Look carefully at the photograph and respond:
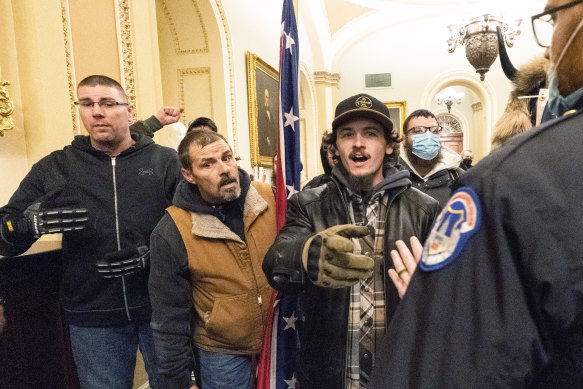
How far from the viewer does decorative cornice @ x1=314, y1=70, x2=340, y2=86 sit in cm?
978

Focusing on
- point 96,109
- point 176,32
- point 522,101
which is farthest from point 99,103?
point 176,32

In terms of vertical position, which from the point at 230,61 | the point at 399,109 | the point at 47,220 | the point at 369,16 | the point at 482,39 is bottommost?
the point at 47,220

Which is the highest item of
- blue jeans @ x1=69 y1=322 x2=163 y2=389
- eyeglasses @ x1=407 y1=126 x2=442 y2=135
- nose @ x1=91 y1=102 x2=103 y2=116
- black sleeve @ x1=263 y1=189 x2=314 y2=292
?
nose @ x1=91 y1=102 x2=103 y2=116

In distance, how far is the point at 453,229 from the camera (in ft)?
1.74

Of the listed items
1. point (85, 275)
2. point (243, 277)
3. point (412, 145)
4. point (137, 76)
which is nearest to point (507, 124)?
point (412, 145)

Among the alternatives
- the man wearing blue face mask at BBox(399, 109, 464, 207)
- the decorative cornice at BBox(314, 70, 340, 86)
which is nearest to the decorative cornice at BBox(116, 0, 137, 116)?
the man wearing blue face mask at BBox(399, 109, 464, 207)

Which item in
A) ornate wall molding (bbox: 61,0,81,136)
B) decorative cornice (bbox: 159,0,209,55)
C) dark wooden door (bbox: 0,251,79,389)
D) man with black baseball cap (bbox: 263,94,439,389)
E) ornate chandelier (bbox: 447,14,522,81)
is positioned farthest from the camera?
ornate chandelier (bbox: 447,14,522,81)

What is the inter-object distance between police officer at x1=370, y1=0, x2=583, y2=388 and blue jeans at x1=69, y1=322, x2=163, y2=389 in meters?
1.77

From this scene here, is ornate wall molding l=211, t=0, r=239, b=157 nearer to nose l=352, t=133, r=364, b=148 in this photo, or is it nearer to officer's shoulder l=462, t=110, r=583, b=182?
nose l=352, t=133, r=364, b=148

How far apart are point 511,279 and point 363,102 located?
1.11m

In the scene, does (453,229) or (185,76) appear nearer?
(453,229)

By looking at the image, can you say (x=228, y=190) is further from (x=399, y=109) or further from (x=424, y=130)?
(x=399, y=109)

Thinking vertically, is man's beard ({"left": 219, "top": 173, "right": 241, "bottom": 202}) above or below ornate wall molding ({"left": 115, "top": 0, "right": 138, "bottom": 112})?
below

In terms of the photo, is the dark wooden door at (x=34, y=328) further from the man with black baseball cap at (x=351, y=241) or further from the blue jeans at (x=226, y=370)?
the man with black baseball cap at (x=351, y=241)
